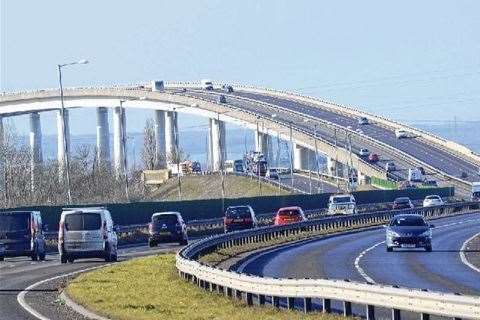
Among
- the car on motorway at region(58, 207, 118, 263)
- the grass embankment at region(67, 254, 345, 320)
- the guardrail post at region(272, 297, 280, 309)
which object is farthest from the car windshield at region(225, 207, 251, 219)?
the guardrail post at region(272, 297, 280, 309)

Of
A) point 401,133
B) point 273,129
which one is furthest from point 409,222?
point 401,133

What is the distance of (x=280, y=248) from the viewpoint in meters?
60.6

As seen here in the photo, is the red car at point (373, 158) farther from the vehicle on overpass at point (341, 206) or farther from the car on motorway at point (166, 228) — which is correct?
the car on motorway at point (166, 228)

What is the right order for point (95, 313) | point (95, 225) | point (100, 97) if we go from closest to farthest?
point (95, 313) < point (95, 225) < point (100, 97)

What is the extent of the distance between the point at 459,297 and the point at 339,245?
42782mm

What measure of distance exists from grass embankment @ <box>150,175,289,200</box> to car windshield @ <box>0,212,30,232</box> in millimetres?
94795

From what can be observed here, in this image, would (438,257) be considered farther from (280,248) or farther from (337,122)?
(337,122)

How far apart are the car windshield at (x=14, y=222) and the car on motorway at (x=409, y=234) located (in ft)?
40.9

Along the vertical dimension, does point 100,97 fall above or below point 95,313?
above

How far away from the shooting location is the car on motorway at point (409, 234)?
55062mm

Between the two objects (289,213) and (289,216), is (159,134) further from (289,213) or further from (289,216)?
(289,216)

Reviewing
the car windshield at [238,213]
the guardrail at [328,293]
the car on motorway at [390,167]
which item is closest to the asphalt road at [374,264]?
the guardrail at [328,293]

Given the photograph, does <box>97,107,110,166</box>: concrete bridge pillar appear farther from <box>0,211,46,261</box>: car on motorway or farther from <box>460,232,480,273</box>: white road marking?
<box>0,211,46,261</box>: car on motorway

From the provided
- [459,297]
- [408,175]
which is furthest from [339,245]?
[408,175]
